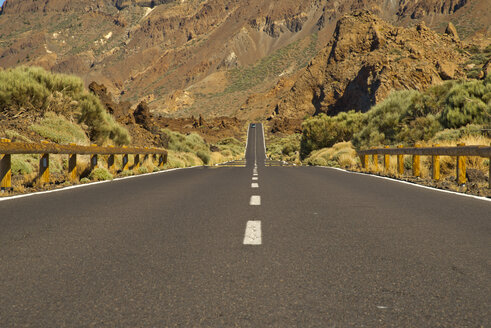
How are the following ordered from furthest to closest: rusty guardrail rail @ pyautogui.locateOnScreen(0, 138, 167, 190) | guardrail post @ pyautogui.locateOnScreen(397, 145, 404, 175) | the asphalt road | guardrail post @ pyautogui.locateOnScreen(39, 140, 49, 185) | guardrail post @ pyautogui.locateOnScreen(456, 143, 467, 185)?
guardrail post @ pyautogui.locateOnScreen(397, 145, 404, 175), guardrail post @ pyautogui.locateOnScreen(39, 140, 49, 185), guardrail post @ pyautogui.locateOnScreen(456, 143, 467, 185), rusty guardrail rail @ pyautogui.locateOnScreen(0, 138, 167, 190), the asphalt road

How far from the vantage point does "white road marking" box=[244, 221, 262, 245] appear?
18.2ft

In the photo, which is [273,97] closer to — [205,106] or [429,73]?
[205,106]

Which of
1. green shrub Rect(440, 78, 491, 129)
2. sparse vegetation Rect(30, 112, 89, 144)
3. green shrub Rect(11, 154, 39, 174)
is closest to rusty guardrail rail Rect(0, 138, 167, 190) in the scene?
green shrub Rect(11, 154, 39, 174)

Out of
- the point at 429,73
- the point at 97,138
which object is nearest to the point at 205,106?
the point at 429,73

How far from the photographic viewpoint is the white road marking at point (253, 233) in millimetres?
5536

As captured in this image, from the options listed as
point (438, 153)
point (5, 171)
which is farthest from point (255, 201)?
point (438, 153)

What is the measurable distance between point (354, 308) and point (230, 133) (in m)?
118

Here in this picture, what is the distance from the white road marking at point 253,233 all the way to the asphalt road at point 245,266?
0.05 feet

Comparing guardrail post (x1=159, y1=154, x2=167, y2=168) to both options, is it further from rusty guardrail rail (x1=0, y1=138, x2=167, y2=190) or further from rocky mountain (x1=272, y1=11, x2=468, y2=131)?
rocky mountain (x1=272, y1=11, x2=468, y2=131)

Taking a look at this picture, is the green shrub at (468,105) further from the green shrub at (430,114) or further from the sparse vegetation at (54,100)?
the sparse vegetation at (54,100)

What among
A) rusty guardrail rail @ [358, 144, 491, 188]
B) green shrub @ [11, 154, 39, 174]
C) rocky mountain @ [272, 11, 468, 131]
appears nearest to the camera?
rusty guardrail rail @ [358, 144, 491, 188]

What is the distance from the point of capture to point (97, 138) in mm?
26672

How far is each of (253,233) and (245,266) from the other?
5.06 feet

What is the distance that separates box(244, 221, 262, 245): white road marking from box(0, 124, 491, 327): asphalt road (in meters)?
0.01
